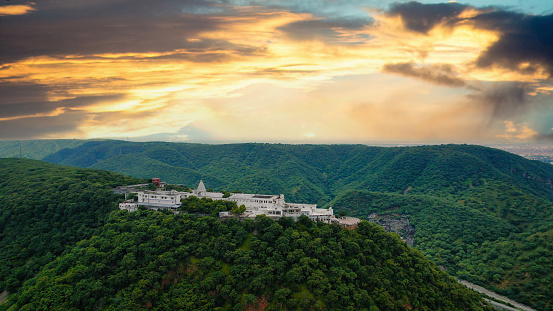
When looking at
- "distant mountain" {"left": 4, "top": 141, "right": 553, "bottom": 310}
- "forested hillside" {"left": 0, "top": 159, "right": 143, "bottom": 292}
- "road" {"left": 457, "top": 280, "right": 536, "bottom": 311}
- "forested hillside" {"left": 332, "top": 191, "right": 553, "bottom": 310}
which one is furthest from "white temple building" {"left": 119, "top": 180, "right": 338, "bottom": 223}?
"distant mountain" {"left": 4, "top": 141, "right": 553, "bottom": 310}

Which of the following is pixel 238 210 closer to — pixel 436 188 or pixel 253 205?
pixel 253 205

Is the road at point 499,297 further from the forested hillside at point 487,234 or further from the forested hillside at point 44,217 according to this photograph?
the forested hillside at point 44,217

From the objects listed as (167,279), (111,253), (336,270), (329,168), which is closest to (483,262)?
(336,270)

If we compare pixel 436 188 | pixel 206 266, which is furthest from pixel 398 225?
pixel 206 266

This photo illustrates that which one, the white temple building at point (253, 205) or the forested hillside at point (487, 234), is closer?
the white temple building at point (253, 205)

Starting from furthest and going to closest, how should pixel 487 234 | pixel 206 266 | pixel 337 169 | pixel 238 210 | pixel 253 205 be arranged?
pixel 337 169
pixel 487 234
pixel 253 205
pixel 238 210
pixel 206 266

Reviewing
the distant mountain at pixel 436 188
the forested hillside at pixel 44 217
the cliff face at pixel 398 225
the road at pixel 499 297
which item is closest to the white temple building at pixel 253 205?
the forested hillside at pixel 44 217

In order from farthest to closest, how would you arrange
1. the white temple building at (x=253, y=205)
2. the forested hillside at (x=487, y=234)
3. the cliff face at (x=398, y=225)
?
the cliff face at (x=398, y=225) → the forested hillside at (x=487, y=234) → the white temple building at (x=253, y=205)
